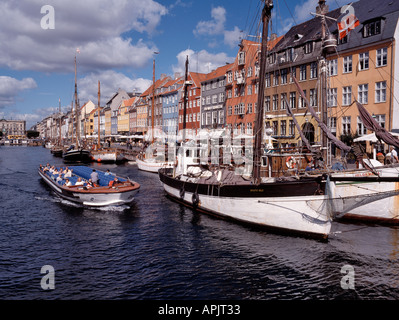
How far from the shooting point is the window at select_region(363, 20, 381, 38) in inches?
1502

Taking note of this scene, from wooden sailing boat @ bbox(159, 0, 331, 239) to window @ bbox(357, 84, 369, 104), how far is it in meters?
24.3

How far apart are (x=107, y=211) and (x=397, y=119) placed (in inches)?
1221

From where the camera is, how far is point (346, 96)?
4184 cm

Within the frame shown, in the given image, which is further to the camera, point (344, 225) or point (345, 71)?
point (345, 71)

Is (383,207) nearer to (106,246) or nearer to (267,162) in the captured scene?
(267,162)

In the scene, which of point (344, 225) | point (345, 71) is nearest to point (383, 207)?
point (344, 225)

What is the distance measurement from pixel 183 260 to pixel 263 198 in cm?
602

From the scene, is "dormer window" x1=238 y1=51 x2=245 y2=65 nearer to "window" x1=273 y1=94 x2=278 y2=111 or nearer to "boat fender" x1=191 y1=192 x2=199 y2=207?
"window" x1=273 y1=94 x2=278 y2=111

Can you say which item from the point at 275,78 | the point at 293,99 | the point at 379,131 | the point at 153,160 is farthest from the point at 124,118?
the point at 379,131

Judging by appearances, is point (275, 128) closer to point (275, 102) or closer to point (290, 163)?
point (275, 102)

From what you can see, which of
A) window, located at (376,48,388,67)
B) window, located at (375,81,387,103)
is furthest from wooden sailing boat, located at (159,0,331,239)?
window, located at (375,81,387,103)

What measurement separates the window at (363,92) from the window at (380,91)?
3.86 ft

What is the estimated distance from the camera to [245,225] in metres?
20.6

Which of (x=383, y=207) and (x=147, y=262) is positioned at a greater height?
(x=383, y=207)
